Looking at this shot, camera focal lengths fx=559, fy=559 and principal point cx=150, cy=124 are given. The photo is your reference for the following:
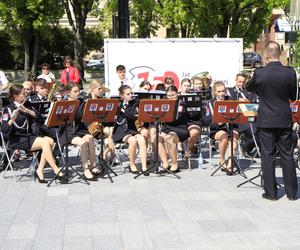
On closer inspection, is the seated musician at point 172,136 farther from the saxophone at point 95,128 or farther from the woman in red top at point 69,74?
the woman in red top at point 69,74

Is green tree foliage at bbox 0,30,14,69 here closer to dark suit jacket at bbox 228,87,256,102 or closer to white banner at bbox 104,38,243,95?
white banner at bbox 104,38,243,95

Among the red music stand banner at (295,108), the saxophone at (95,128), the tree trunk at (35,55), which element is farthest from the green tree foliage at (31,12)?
the red music stand banner at (295,108)

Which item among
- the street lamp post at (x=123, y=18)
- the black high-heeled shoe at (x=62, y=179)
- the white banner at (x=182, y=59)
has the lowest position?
the black high-heeled shoe at (x=62, y=179)

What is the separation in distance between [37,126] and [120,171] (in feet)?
5.33

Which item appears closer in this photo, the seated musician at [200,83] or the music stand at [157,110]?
the music stand at [157,110]

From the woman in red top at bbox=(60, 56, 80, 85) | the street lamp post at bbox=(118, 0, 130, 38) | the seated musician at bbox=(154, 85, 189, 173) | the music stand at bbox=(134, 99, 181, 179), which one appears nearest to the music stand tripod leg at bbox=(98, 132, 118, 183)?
the music stand at bbox=(134, 99, 181, 179)

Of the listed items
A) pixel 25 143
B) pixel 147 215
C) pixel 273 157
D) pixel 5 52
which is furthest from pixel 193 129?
pixel 5 52

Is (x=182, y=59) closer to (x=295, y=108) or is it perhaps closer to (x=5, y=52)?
(x=295, y=108)

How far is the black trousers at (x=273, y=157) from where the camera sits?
7309mm

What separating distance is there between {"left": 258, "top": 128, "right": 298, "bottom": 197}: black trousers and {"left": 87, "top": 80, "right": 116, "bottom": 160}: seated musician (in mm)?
3072

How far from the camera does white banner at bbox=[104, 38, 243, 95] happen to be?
14398 mm

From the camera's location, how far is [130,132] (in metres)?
9.33

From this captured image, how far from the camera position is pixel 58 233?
5977mm

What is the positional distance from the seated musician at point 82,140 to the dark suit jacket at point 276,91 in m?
2.91
